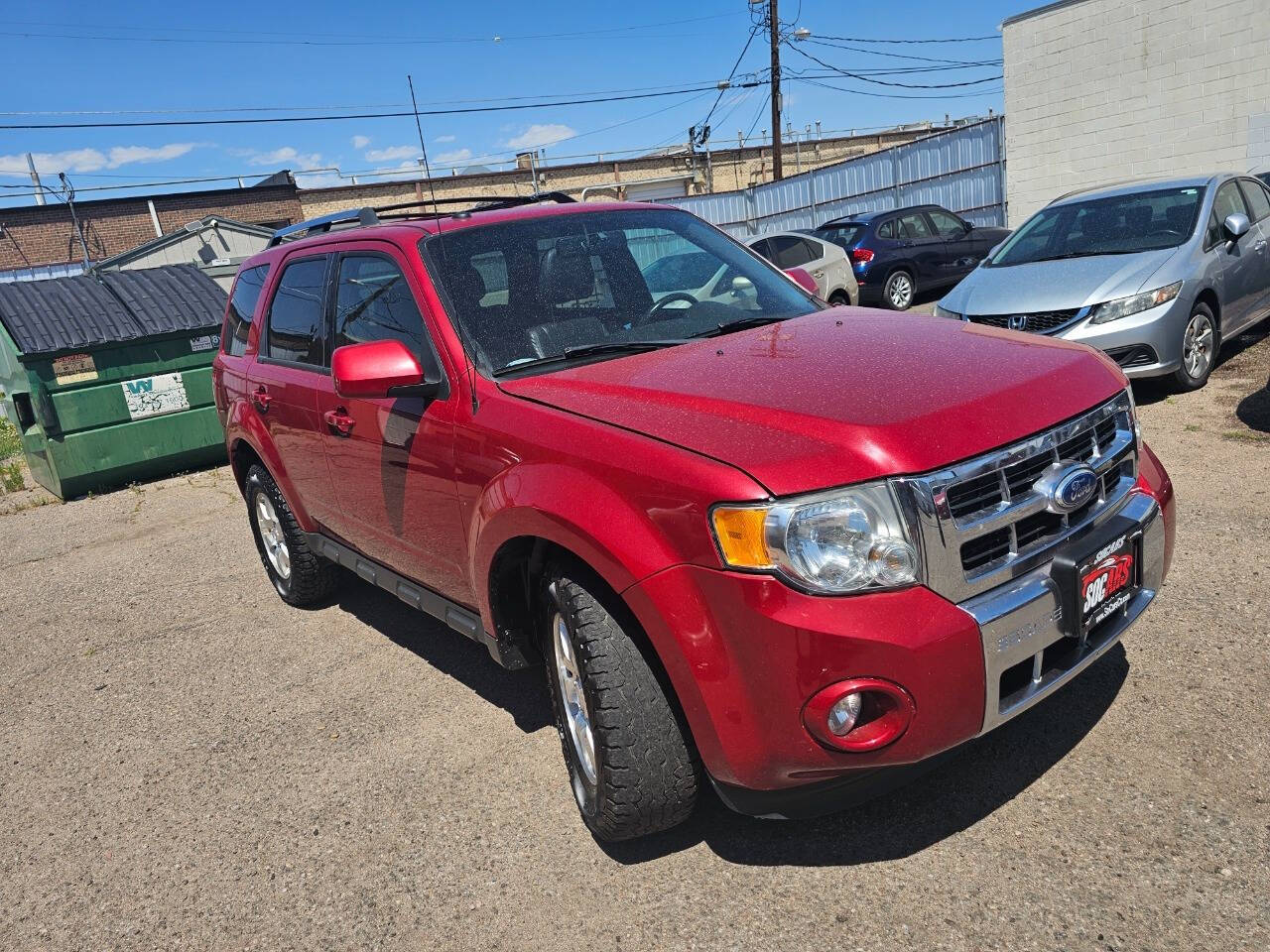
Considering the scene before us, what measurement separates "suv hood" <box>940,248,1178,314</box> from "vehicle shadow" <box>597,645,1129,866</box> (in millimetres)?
4354

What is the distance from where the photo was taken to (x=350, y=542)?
429 cm

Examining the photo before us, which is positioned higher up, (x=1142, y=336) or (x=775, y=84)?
(x=775, y=84)

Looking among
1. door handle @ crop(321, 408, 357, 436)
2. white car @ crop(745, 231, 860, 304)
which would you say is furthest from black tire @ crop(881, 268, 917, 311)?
door handle @ crop(321, 408, 357, 436)

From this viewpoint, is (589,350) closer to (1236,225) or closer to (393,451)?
(393,451)

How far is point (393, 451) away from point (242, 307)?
2.18m

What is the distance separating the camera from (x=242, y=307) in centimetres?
513

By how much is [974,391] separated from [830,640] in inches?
31.0

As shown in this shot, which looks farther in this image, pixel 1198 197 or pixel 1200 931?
pixel 1198 197

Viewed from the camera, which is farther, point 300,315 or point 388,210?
point 388,210

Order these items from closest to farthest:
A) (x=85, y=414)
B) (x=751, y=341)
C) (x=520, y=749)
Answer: (x=751, y=341)
(x=520, y=749)
(x=85, y=414)

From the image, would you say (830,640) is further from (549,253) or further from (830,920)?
(549,253)

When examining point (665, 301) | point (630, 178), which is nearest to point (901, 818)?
point (665, 301)

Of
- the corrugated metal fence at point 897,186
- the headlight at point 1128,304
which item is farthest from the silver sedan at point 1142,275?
the corrugated metal fence at point 897,186

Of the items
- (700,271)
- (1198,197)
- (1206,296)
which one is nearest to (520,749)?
(700,271)
